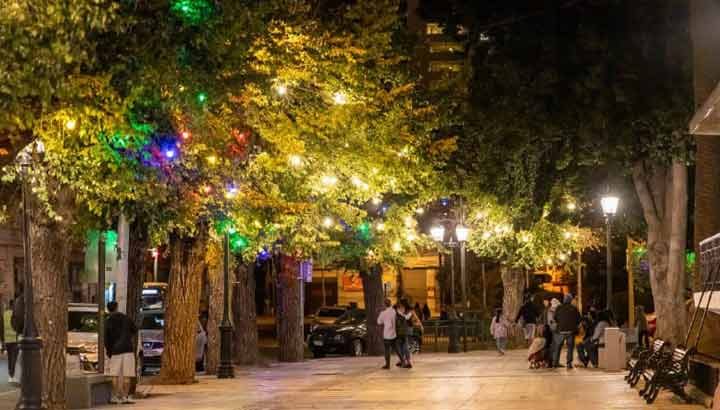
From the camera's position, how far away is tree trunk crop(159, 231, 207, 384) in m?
25.6

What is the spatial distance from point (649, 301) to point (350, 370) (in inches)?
1386

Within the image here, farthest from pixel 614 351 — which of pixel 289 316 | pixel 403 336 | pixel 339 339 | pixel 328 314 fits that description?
pixel 328 314

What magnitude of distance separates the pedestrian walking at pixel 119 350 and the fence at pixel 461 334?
2485 centimetres

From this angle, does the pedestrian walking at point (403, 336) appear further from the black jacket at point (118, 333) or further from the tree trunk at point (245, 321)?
the black jacket at point (118, 333)

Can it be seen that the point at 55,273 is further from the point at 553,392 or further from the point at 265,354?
the point at 265,354

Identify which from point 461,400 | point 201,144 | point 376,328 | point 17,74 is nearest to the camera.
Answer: point 17,74

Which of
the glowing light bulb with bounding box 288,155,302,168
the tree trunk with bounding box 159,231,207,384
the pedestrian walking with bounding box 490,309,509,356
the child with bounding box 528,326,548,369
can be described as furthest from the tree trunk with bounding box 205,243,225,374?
the pedestrian walking with bounding box 490,309,509,356

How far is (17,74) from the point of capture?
14.0m

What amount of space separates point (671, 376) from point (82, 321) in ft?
49.8

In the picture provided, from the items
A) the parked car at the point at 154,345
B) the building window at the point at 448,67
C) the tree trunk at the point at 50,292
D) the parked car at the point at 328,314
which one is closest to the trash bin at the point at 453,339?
the parked car at the point at 328,314

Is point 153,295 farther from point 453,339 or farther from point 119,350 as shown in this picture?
point 119,350

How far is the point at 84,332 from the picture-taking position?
2852 centimetres

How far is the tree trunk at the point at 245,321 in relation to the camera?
3425 centimetres

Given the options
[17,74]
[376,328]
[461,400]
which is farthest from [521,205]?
[17,74]
